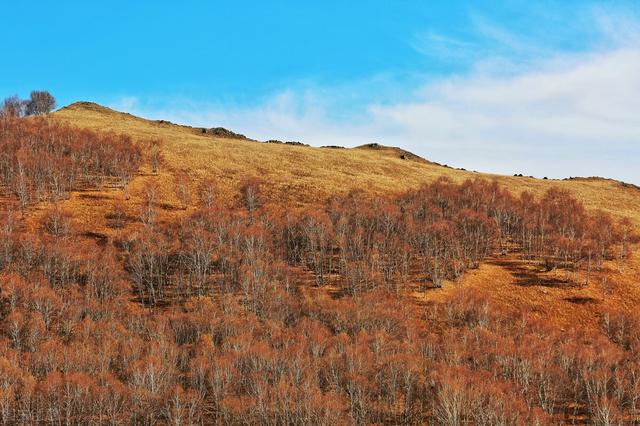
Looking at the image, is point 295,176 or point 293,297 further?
point 295,176

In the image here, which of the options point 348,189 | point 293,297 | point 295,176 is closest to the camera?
point 293,297

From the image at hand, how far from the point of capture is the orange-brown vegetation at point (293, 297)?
6075cm

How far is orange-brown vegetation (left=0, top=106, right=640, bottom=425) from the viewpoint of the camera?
60750mm

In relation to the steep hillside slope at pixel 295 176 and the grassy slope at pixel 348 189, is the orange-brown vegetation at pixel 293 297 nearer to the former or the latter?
the grassy slope at pixel 348 189

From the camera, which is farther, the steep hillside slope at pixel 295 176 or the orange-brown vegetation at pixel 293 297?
the steep hillside slope at pixel 295 176

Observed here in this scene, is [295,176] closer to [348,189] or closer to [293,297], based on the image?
[348,189]

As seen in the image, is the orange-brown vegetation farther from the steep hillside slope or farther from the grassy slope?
the steep hillside slope

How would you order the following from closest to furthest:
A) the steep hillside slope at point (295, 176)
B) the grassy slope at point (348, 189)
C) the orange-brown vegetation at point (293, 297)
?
the orange-brown vegetation at point (293, 297), the grassy slope at point (348, 189), the steep hillside slope at point (295, 176)

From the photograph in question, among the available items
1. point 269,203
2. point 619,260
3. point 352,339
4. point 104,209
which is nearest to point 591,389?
point 352,339

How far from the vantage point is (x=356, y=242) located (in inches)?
4574

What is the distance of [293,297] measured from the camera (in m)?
98.1

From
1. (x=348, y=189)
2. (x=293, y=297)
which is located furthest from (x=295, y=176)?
(x=293, y=297)

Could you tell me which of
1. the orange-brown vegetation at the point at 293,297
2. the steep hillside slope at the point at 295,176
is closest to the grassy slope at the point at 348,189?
the steep hillside slope at the point at 295,176

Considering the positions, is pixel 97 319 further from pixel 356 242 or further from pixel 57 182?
pixel 57 182
